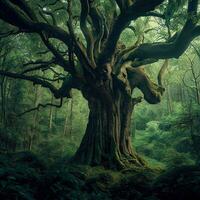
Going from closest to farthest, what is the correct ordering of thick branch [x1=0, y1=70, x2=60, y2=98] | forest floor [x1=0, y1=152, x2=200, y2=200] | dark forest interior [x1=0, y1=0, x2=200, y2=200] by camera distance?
forest floor [x1=0, y1=152, x2=200, y2=200] → dark forest interior [x1=0, y1=0, x2=200, y2=200] → thick branch [x1=0, y1=70, x2=60, y2=98]

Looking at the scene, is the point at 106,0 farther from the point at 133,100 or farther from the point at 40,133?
the point at 40,133

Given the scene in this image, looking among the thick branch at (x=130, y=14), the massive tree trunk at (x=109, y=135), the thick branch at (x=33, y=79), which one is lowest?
the massive tree trunk at (x=109, y=135)

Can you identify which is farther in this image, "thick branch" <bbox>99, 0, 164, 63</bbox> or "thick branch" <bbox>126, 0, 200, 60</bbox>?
"thick branch" <bbox>126, 0, 200, 60</bbox>

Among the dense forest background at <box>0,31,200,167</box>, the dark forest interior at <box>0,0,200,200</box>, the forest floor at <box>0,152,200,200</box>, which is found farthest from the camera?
the dense forest background at <box>0,31,200,167</box>

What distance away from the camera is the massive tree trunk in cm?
1191

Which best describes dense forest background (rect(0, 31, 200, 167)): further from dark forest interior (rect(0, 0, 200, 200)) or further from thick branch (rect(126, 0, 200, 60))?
thick branch (rect(126, 0, 200, 60))

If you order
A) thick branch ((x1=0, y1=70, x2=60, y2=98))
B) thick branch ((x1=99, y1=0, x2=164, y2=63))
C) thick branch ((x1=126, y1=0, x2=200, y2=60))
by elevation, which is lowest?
thick branch ((x1=0, y1=70, x2=60, y2=98))

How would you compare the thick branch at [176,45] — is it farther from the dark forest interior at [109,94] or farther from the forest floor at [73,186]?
the forest floor at [73,186]

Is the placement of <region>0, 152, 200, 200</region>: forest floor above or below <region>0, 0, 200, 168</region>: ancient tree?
below

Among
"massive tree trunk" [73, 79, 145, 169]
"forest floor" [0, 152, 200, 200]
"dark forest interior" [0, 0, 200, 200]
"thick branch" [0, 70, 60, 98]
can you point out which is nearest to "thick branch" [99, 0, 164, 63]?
"dark forest interior" [0, 0, 200, 200]

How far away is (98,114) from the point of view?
500 inches

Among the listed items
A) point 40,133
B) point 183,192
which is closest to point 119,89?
point 183,192

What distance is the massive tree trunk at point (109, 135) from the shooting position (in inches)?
469

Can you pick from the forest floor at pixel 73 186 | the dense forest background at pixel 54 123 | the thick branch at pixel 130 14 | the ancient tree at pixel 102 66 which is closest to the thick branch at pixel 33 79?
the ancient tree at pixel 102 66
